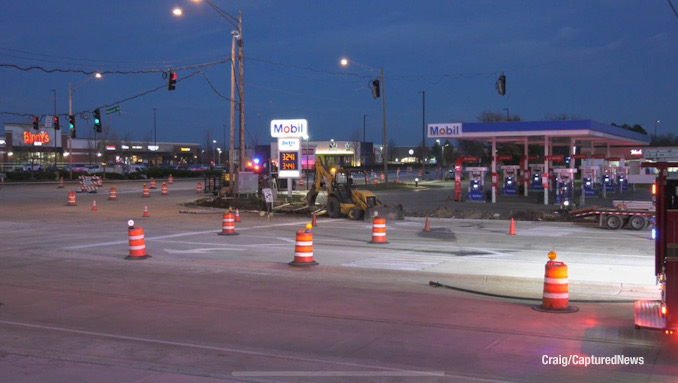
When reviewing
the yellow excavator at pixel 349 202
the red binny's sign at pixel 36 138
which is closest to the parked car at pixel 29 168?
the red binny's sign at pixel 36 138

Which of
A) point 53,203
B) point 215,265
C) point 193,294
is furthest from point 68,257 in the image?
point 53,203

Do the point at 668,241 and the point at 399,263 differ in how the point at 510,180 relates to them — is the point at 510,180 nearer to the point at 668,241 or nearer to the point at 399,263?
the point at 399,263

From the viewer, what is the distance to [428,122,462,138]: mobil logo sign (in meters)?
38.9

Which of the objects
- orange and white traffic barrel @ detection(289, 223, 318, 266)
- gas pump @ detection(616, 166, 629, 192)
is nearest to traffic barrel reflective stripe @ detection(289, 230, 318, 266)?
orange and white traffic barrel @ detection(289, 223, 318, 266)

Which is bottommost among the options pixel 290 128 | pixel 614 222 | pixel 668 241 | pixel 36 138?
pixel 614 222

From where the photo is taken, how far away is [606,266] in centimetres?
1490

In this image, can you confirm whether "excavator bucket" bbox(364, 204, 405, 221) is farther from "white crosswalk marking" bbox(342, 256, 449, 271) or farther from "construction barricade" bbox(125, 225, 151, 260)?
"construction barricade" bbox(125, 225, 151, 260)

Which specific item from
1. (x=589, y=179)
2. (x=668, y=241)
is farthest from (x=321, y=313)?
(x=589, y=179)

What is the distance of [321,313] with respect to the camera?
9.94 m

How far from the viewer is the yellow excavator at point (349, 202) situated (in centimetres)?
2830

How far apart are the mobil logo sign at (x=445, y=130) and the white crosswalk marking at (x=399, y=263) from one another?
23376 mm

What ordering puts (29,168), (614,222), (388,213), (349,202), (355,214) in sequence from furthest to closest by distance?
1. (29,168)
2. (349,202)
3. (355,214)
4. (388,213)
5. (614,222)

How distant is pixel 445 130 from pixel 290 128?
971cm

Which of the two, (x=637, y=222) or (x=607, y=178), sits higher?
(x=607, y=178)
